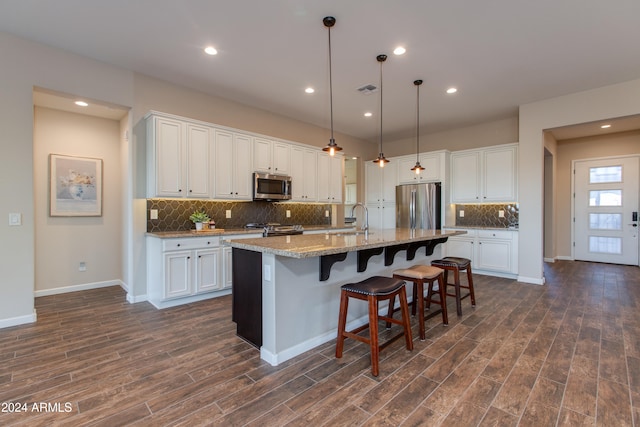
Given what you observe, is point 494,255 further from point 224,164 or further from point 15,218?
point 15,218

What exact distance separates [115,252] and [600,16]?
655cm

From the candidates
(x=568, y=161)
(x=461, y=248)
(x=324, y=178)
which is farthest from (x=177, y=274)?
(x=568, y=161)

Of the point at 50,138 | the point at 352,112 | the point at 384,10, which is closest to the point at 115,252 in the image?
the point at 50,138

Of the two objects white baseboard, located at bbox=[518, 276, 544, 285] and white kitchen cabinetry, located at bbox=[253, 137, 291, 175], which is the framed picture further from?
white baseboard, located at bbox=[518, 276, 544, 285]

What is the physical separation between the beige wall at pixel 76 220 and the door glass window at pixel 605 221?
9.40m

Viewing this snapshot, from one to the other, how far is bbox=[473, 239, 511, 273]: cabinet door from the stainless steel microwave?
358 cm

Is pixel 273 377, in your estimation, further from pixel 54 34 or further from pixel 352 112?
pixel 352 112

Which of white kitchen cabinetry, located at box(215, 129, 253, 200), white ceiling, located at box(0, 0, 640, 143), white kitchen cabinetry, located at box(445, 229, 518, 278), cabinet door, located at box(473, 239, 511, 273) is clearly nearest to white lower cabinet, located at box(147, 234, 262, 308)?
white kitchen cabinetry, located at box(215, 129, 253, 200)

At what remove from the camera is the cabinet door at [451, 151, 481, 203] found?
5745 mm

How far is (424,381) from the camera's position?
209 centimetres

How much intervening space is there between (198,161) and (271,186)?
3.91 ft

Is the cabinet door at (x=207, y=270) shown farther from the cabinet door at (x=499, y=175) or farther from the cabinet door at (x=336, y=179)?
the cabinet door at (x=499, y=175)

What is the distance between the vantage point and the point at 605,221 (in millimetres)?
6602

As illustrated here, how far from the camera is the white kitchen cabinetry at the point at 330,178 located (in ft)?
19.0
